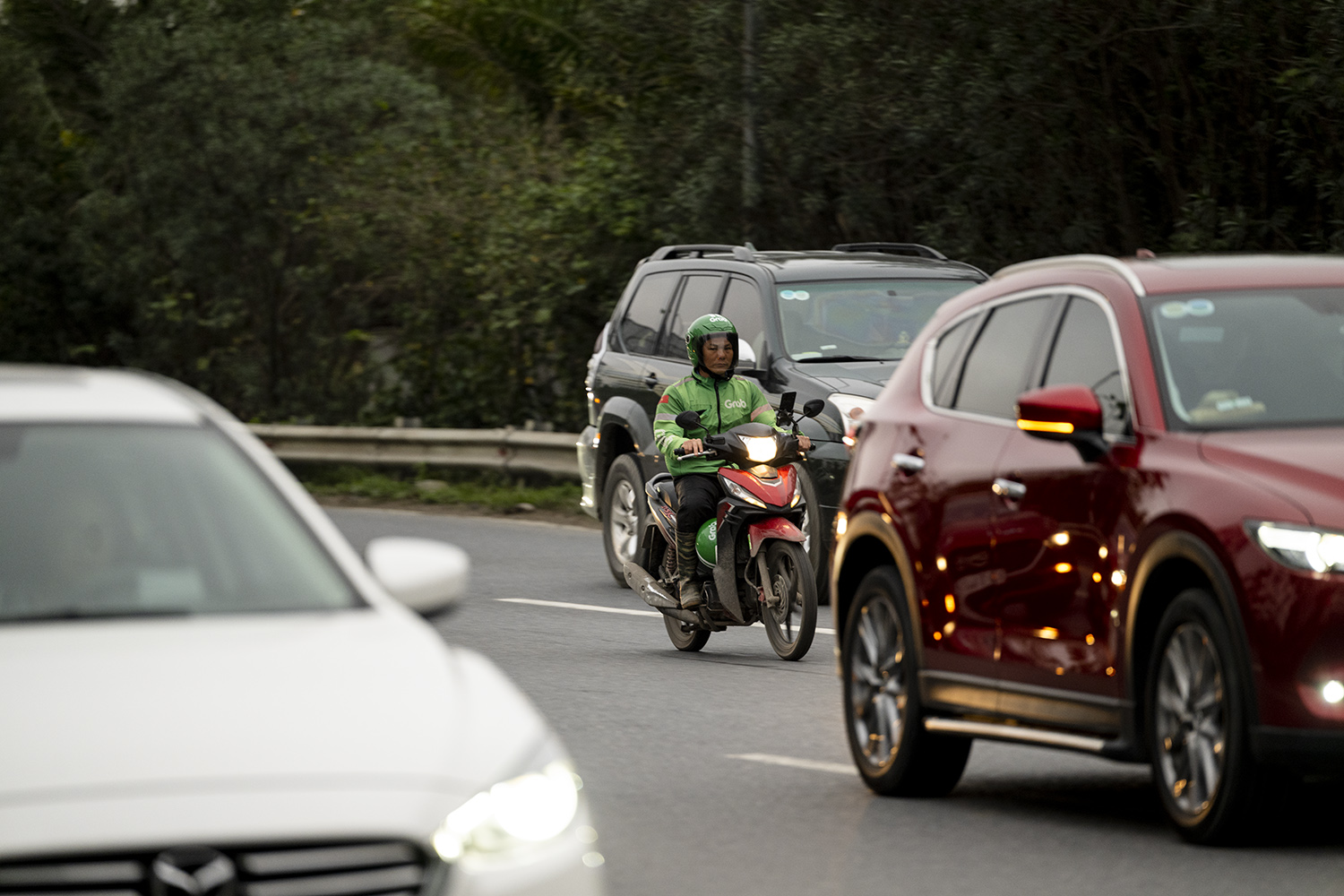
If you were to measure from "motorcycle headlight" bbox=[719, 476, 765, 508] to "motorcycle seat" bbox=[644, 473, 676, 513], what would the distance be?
2.32 ft

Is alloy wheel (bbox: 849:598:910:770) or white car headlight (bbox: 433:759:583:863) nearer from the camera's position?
white car headlight (bbox: 433:759:583:863)

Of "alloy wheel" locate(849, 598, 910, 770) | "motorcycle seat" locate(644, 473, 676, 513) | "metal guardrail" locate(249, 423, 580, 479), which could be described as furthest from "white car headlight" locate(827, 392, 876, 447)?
"metal guardrail" locate(249, 423, 580, 479)

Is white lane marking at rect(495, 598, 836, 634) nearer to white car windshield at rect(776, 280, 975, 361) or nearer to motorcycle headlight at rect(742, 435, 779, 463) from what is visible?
white car windshield at rect(776, 280, 975, 361)

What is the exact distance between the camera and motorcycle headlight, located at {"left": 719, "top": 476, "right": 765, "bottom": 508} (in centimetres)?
1253

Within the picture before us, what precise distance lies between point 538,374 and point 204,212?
7.12 meters

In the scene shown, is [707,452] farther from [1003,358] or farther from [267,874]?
[267,874]

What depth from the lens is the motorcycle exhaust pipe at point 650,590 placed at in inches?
517

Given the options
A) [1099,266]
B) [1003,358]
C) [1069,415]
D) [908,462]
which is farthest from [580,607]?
[1069,415]

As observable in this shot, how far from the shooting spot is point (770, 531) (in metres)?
12.5

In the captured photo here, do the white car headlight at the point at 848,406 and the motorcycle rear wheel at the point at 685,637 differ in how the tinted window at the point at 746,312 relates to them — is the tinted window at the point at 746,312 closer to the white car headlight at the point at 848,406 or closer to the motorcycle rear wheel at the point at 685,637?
the white car headlight at the point at 848,406

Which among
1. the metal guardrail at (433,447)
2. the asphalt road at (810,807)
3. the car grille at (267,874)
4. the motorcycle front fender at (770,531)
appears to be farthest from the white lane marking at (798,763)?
the metal guardrail at (433,447)

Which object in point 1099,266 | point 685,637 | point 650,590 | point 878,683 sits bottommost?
point 685,637

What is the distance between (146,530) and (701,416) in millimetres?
7400

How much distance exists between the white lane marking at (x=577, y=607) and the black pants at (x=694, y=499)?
7.48ft
